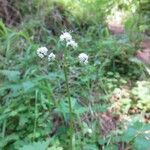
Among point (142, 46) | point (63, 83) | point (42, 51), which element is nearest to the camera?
point (42, 51)

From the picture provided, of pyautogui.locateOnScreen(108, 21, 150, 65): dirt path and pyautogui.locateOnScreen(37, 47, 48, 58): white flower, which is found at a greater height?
pyautogui.locateOnScreen(108, 21, 150, 65): dirt path

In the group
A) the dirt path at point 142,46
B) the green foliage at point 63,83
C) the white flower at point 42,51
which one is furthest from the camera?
the dirt path at point 142,46

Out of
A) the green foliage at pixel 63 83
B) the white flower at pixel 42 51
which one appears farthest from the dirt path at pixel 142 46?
the white flower at pixel 42 51

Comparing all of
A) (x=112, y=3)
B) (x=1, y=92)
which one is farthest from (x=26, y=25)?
(x=112, y=3)

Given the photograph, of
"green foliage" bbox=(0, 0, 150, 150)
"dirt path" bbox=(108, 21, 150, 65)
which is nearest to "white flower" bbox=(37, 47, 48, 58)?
"green foliage" bbox=(0, 0, 150, 150)

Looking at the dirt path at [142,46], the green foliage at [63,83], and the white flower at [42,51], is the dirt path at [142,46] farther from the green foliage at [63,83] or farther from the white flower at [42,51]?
the white flower at [42,51]

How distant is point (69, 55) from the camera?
349 centimetres

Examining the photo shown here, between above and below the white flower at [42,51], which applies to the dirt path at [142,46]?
above

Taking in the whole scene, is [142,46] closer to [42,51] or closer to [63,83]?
[63,83]

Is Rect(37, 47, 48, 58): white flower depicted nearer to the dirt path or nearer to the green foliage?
the green foliage

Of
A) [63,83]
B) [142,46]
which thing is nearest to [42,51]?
[63,83]

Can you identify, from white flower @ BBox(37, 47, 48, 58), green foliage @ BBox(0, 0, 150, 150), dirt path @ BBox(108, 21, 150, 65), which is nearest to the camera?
white flower @ BBox(37, 47, 48, 58)

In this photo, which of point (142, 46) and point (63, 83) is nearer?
point (63, 83)

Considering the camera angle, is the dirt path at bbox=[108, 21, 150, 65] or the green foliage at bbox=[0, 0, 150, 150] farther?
the dirt path at bbox=[108, 21, 150, 65]
